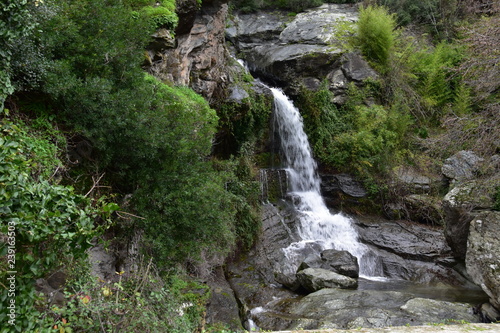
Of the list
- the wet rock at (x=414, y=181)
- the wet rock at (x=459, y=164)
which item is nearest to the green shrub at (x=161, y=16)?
the wet rock at (x=459, y=164)

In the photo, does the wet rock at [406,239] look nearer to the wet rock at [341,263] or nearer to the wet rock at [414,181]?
the wet rock at [414,181]

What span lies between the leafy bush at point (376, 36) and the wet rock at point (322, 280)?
1115cm

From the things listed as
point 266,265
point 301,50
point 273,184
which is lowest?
point 266,265

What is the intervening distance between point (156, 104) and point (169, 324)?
324 cm

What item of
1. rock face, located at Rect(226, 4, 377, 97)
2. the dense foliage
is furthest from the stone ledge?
rock face, located at Rect(226, 4, 377, 97)

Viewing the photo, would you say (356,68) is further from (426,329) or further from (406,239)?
(426,329)

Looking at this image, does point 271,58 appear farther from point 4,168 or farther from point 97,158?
point 4,168

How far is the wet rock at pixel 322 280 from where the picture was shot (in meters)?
8.36

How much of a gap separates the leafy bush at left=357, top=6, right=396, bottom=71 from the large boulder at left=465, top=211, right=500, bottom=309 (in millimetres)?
10534

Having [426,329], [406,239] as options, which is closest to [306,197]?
[406,239]

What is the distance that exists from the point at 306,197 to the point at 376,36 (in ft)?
29.3

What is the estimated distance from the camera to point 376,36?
15867mm

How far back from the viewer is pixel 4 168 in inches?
101

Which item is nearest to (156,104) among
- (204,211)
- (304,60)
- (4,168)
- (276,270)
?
(204,211)
